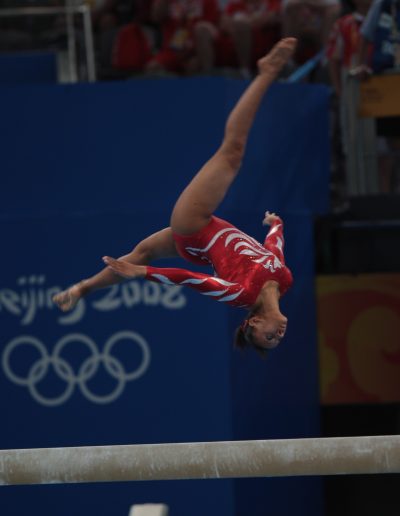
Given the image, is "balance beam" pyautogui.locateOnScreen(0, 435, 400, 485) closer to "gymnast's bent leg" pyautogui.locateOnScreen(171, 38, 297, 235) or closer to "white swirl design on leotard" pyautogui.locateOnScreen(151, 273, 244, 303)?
"white swirl design on leotard" pyautogui.locateOnScreen(151, 273, 244, 303)

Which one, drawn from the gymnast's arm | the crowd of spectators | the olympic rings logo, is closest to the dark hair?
the gymnast's arm

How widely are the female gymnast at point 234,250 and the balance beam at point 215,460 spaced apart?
0.83 meters

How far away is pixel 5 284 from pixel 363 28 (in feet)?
11.4

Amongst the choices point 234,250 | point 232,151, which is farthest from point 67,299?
point 232,151

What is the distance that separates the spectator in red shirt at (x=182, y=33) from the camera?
1012 cm

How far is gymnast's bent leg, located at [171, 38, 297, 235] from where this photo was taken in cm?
637

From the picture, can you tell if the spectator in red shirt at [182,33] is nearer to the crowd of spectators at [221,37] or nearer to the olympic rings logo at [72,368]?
the crowd of spectators at [221,37]

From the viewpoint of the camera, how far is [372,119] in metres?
9.37

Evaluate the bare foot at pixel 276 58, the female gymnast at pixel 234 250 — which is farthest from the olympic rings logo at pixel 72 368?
the bare foot at pixel 276 58

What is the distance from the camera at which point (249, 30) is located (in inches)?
387

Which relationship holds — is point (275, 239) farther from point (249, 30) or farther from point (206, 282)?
point (249, 30)

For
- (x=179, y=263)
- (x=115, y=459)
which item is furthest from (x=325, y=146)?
(x=115, y=459)

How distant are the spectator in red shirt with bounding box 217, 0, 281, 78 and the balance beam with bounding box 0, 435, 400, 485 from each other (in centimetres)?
503

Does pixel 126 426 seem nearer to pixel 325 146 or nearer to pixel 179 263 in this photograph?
pixel 179 263
